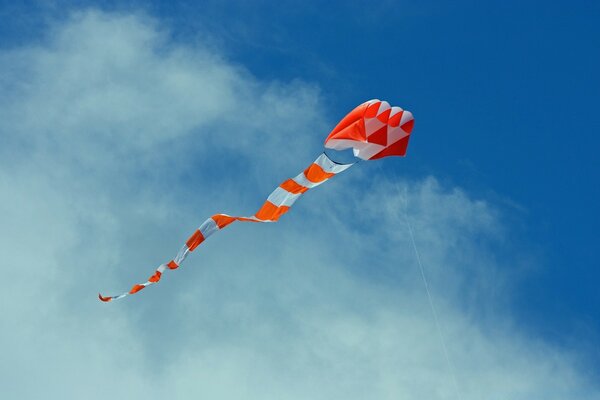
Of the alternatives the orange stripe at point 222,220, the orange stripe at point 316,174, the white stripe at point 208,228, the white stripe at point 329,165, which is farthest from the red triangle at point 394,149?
the white stripe at point 208,228

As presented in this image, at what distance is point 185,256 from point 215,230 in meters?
1.78

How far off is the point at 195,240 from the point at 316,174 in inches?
245

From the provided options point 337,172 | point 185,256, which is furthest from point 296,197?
point 185,256

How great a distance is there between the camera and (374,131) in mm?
30031

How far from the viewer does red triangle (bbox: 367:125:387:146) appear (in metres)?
30.0

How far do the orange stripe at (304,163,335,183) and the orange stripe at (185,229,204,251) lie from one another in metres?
5.52

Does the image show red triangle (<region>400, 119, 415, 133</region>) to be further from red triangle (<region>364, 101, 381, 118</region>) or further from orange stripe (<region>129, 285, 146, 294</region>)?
orange stripe (<region>129, 285, 146, 294</region>)

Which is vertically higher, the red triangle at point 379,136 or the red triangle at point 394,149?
the red triangle at point 379,136

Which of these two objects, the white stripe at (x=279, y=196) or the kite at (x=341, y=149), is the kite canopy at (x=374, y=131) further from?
the white stripe at (x=279, y=196)

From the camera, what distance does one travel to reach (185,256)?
31.2 meters

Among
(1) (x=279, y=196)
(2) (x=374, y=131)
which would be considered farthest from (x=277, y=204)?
(2) (x=374, y=131)

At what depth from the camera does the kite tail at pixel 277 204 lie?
30578 mm

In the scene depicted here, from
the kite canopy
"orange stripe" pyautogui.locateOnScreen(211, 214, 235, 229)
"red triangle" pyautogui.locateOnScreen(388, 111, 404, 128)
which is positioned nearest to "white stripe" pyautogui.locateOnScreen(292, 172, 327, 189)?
the kite canopy

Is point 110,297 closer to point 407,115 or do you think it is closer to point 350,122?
point 350,122
